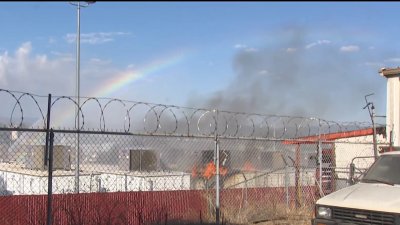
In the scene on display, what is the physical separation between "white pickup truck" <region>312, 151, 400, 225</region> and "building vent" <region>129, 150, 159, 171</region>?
4.44 meters

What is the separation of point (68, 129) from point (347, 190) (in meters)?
4.56

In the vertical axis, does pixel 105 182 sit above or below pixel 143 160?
below

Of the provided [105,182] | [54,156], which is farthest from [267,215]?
[105,182]

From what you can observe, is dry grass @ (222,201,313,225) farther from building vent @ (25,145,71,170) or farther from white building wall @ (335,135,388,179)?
white building wall @ (335,135,388,179)

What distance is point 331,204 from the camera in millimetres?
Result: 7945

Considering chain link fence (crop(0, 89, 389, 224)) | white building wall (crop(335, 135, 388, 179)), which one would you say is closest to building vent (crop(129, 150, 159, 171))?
chain link fence (crop(0, 89, 389, 224))

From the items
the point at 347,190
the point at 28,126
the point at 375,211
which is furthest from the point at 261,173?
the point at 28,126

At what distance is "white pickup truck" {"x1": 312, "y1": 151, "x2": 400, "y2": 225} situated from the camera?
24.1 feet

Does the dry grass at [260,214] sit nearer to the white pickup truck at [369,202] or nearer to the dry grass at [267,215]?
the dry grass at [267,215]

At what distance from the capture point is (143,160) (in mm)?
11766

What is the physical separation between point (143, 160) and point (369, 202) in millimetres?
5644

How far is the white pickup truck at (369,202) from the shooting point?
7352mm

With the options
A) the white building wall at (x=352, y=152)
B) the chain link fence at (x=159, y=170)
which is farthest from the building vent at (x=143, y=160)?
the white building wall at (x=352, y=152)

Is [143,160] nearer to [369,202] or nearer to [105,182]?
[105,182]
